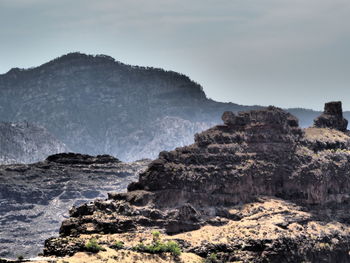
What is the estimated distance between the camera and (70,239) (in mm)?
189625

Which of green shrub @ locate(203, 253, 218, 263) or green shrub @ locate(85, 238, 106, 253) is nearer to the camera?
green shrub @ locate(85, 238, 106, 253)

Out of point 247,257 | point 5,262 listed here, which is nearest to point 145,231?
point 247,257

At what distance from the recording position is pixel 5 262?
552ft

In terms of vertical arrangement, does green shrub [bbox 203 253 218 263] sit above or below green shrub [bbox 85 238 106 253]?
below

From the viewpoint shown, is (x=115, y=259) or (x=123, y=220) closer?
(x=115, y=259)

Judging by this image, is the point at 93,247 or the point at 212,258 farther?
the point at 212,258

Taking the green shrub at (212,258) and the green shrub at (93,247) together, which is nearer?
the green shrub at (93,247)

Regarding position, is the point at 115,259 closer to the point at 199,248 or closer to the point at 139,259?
the point at 139,259

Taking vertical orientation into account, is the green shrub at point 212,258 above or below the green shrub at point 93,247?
below

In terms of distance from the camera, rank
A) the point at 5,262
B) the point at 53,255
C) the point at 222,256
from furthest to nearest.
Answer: the point at 222,256, the point at 53,255, the point at 5,262

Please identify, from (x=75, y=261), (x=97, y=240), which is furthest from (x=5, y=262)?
(x=97, y=240)

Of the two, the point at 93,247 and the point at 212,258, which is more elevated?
the point at 93,247

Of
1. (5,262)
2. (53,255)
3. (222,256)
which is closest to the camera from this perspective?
→ (5,262)

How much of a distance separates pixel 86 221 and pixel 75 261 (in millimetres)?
21015
